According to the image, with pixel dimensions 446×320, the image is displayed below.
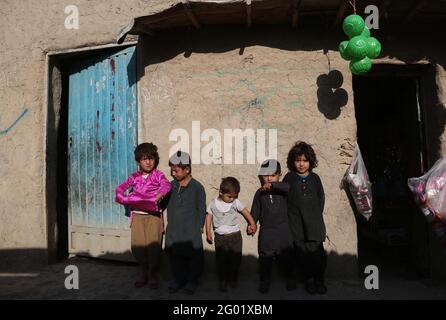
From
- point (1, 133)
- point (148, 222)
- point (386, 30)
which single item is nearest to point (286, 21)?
point (386, 30)

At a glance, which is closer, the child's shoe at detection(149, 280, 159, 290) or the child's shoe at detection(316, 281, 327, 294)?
the child's shoe at detection(316, 281, 327, 294)

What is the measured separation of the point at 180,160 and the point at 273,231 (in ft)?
3.91

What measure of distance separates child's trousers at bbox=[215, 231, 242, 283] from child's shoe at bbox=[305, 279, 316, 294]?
2.25 feet

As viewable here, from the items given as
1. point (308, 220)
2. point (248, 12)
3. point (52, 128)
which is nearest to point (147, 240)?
point (308, 220)

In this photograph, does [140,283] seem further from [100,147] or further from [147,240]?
[100,147]

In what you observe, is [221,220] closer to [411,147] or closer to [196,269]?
[196,269]

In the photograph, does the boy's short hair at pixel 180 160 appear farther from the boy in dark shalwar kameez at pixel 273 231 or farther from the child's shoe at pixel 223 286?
the child's shoe at pixel 223 286

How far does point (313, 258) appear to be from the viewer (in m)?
3.54

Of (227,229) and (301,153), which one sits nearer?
(227,229)

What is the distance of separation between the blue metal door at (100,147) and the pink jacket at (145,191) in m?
0.53

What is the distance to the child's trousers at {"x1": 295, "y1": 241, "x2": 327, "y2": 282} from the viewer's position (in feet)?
11.6

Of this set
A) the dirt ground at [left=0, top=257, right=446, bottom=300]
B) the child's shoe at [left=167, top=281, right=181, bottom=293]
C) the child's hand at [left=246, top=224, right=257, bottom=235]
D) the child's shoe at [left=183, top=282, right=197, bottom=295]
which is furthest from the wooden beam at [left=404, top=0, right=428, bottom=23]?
the child's shoe at [left=167, top=281, right=181, bottom=293]

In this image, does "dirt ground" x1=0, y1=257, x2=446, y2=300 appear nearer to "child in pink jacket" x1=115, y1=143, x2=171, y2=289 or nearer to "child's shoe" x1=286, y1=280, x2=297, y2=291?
"child's shoe" x1=286, y1=280, x2=297, y2=291

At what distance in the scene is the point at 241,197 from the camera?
392cm
